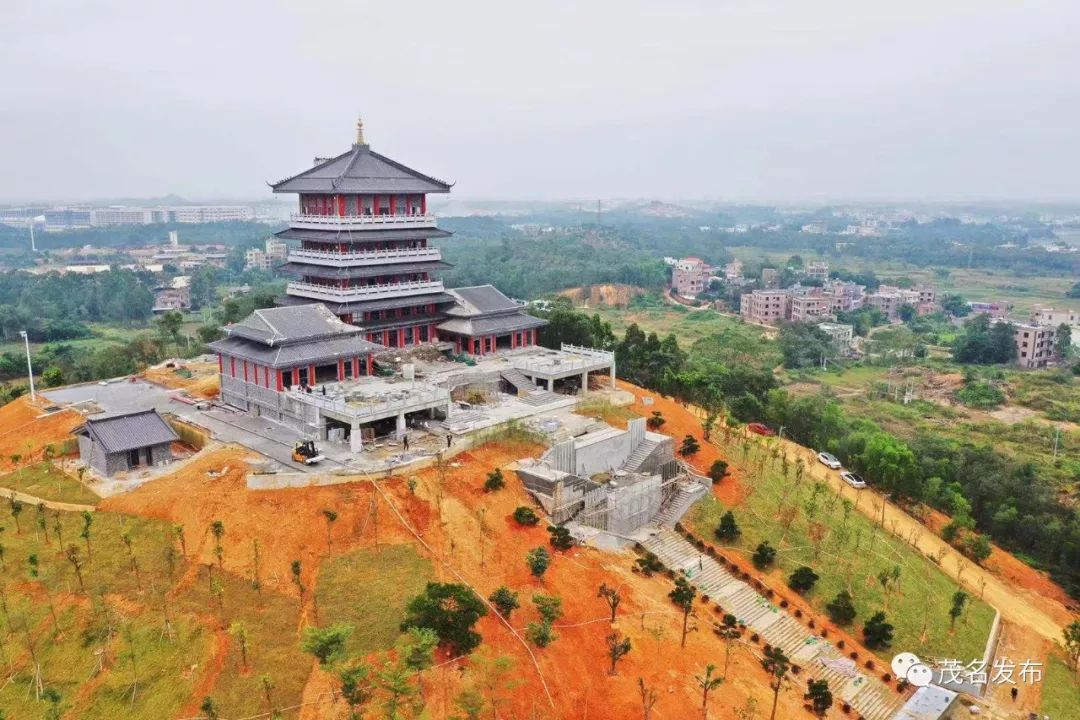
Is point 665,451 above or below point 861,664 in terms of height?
above

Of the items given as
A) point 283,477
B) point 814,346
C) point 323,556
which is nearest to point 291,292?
point 283,477

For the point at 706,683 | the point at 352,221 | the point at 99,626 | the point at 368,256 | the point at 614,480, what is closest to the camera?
the point at 706,683

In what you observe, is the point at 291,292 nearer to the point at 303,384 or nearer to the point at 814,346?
the point at 303,384

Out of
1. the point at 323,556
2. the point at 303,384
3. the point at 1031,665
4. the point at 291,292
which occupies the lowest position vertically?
the point at 1031,665

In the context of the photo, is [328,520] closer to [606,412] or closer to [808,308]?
[606,412]

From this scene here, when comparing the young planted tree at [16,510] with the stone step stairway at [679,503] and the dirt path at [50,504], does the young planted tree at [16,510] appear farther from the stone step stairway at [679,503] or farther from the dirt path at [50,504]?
the stone step stairway at [679,503]

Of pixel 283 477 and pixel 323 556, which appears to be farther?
pixel 283 477

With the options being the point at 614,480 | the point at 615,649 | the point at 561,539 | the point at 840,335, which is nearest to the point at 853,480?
the point at 614,480
